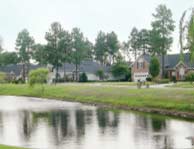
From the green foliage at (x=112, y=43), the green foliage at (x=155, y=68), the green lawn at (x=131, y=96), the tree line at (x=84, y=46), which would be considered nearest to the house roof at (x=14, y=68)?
the tree line at (x=84, y=46)

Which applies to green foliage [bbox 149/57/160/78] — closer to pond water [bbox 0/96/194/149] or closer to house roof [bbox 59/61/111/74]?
house roof [bbox 59/61/111/74]

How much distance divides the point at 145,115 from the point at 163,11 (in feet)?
160

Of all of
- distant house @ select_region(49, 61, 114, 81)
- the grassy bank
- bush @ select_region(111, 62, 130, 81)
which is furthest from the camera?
distant house @ select_region(49, 61, 114, 81)

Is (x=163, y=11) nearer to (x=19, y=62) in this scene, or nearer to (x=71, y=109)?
(x=71, y=109)

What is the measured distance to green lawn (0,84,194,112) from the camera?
49.9 metres

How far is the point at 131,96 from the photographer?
59.0 metres

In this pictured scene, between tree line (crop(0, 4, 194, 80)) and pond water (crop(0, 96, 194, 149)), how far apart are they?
44743 mm

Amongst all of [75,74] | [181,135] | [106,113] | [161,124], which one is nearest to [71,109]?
[106,113]

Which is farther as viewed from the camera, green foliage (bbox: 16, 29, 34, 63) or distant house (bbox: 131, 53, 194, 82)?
green foliage (bbox: 16, 29, 34, 63)

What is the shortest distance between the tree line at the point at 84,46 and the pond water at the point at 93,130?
44743mm

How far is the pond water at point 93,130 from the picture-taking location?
30.3 metres

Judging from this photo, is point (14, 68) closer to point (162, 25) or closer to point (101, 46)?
point (101, 46)

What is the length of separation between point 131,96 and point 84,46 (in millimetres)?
65839

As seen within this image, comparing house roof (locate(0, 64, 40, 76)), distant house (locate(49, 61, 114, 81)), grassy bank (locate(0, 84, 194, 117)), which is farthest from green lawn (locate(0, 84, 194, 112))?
house roof (locate(0, 64, 40, 76))
